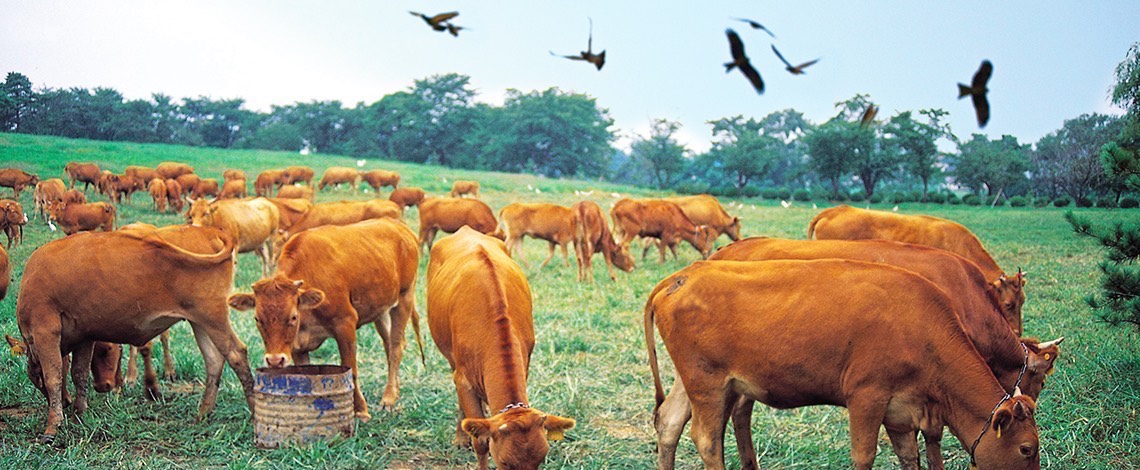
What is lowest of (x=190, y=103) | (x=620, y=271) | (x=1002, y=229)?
(x=620, y=271)

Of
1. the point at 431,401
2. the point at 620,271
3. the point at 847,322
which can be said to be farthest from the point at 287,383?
the point at 620,271

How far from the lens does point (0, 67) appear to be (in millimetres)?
9656

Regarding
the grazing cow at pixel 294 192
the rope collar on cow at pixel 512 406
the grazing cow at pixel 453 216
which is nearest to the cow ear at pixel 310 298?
the rope collar on cow at pixel 512 406

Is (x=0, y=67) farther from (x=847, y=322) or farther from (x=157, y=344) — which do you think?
(x=847, y=322)

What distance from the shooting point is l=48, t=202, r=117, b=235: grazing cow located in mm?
11648

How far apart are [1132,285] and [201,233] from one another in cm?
868

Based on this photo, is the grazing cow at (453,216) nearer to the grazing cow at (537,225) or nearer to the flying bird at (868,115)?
the grazing cow at (537,225)

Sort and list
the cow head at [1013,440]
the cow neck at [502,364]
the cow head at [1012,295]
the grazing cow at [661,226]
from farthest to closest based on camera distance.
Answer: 1. the grazing cow at [661,226]
2. the cow head at [1012,295]
3. the cow neck at [502,364]
4. the cow head at [1013,440]

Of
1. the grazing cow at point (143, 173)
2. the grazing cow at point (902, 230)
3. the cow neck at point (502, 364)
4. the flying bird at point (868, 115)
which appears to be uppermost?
the flying bird at point (868, 115)

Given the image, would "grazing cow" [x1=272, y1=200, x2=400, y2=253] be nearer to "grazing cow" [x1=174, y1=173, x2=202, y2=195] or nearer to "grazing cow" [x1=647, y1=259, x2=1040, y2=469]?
"grazing cow" [x1=174, y1=173, x2=202, y2=195]

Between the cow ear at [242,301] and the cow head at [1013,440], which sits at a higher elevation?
the cow ear at [242,301]

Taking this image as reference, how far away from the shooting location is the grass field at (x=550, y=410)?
6.02 m

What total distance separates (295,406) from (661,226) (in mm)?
13970

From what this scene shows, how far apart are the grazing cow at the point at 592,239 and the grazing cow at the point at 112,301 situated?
10.3 meters
